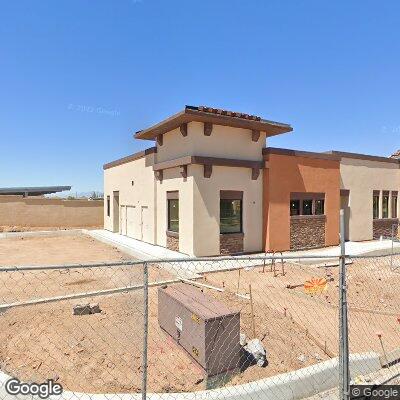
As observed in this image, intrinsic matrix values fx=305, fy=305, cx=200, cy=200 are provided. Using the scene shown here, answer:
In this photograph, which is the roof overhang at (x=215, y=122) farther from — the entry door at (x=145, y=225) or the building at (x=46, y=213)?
the building at (x=46, y=213)

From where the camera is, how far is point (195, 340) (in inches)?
179

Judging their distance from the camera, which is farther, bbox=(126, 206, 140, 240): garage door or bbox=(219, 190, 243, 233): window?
bbox=(126, 206, 140, 240): garage door

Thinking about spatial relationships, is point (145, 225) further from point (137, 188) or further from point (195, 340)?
point (195, 340)

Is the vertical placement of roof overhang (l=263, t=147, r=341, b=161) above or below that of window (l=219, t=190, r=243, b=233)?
above

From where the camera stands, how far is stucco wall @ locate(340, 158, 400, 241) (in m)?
18.6

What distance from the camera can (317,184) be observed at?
1641cm

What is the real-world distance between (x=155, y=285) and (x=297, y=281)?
15.5 ft

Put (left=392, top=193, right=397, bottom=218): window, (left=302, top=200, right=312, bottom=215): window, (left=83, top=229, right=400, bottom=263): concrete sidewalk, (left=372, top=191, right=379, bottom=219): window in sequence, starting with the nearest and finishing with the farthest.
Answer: (left=83, top=229, right=400, bottom=263): concrete sidewalk, (left=302, top=200, right=312, bottom=215): window, (left=372, top=191, right=379, bottom=219): window, (left=392, top=193, right=397, bottom=218): window

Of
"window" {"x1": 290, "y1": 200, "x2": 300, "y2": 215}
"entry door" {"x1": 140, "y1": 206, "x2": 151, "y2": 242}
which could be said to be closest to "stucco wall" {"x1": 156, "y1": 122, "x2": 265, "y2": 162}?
"window" {"x1": 290, "y1": 200, "x2": 300, "y2": 215}

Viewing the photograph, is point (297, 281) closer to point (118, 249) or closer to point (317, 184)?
point (317, 184)

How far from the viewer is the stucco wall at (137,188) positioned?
1722cm

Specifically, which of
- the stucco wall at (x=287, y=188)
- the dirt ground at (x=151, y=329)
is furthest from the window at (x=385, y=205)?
the dirt ground at (x=151, y=329)

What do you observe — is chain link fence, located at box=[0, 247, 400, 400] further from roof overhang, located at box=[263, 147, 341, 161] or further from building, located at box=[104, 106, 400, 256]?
roof overhang, located at box=[263, 147, 341, 161]

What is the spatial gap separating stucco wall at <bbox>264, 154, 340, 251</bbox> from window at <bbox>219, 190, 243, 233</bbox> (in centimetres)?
137
